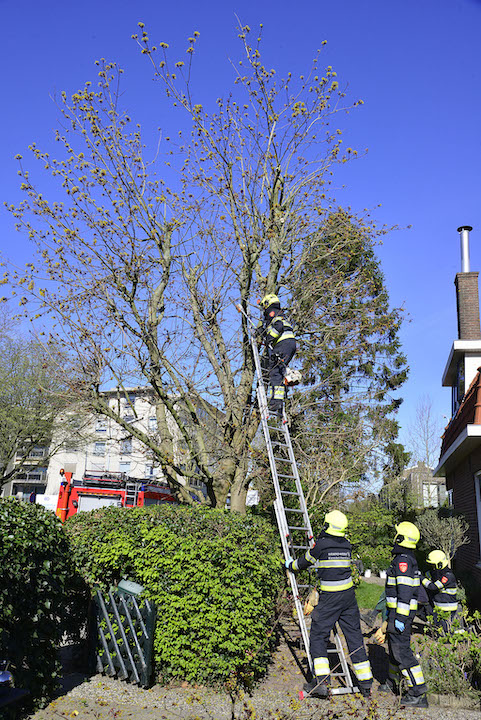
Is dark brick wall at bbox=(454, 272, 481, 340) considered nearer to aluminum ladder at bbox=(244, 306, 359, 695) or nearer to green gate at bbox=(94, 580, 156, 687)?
aluminum ladder at bbox=(244, 306, 359, 695)

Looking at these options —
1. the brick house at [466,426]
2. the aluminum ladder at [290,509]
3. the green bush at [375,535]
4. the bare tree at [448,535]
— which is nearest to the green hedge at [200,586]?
the aluminum ladder at [290,509]

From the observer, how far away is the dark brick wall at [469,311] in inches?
647

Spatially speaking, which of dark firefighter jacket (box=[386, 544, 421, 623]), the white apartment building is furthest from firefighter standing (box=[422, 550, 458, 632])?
the white apartment building

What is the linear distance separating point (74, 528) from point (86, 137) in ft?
20.5

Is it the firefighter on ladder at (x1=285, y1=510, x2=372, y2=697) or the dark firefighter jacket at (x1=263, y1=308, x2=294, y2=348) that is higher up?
the dark firefighter jacket at (x1=263, y1=308, x2=294, y2=348)

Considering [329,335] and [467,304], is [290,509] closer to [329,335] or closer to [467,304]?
[329,335]

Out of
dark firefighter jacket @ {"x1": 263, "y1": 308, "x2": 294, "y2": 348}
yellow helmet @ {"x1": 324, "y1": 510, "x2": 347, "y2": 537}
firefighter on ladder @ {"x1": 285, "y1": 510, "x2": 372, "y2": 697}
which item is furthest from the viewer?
dark firefighter jacket @ {"x1": 263, "y1": 308, "x2": 294, "y2": 348}

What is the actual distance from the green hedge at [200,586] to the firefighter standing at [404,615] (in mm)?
1297

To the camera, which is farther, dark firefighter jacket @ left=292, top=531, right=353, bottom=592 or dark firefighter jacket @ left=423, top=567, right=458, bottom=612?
dark firefighter jacket @ left=423, top=567, right=458, bottom=612

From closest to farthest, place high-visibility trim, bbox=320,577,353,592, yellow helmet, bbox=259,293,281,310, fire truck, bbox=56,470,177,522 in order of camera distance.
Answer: high-visibility trim, bbox=320,577,353,592, yellow helmet, bbox=259,293,281,310, fire truck, bbox=56,470,177,522

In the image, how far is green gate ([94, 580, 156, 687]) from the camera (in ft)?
18.0

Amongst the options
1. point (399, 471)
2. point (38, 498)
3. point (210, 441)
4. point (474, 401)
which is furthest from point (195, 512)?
point (399, 471)

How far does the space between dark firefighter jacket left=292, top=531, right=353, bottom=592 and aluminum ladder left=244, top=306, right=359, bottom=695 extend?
556 millimetres

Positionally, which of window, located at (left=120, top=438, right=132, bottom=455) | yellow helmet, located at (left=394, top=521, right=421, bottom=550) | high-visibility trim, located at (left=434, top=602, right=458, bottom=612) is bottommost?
high-visibility trim, located at (left=434, top=602, right=458, bottom=612)
